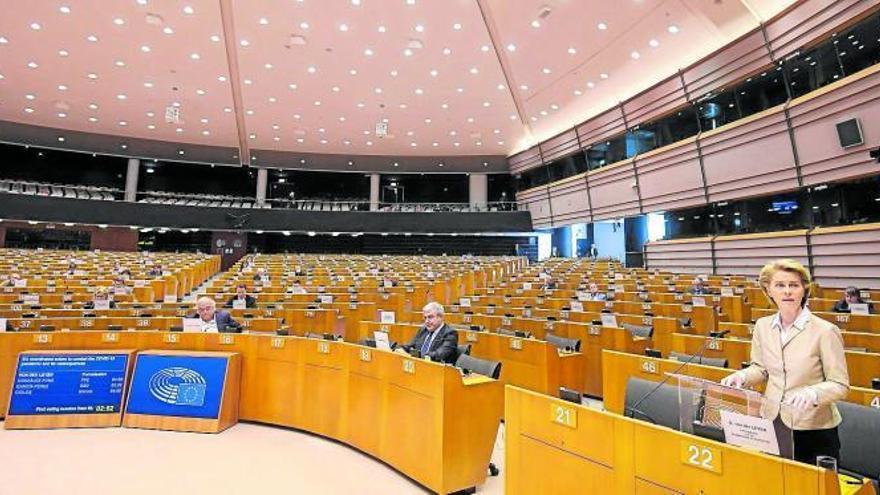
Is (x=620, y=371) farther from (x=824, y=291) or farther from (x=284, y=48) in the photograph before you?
(x=284, y=48)

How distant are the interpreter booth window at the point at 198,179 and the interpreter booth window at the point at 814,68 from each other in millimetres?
23890

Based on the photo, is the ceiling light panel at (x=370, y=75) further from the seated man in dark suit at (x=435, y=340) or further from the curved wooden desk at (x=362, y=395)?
the seated man in dark suit at (x=435, y=340)

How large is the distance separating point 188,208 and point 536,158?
1657 cm

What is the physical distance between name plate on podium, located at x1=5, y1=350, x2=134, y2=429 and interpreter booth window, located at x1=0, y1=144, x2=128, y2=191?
23139 millimetres

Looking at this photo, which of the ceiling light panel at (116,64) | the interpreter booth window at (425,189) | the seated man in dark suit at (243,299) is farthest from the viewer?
Result: the interpreter booth window at (425,189)

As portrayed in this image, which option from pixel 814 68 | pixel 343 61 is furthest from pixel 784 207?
pixel 343 61

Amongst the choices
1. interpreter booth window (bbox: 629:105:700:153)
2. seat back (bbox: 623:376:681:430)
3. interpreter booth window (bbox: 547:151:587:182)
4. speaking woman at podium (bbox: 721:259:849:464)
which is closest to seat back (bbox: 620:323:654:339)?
seat back (bbox: 623:376:681:430)

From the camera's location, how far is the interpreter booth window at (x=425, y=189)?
94.1 feet

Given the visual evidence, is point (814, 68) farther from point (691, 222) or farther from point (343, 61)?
point (343, 61)

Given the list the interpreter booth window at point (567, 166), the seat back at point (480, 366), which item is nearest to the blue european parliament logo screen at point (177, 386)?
the seat back at point (480, 366)

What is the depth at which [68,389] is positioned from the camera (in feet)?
16.1

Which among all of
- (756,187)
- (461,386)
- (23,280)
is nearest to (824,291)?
(756,187)

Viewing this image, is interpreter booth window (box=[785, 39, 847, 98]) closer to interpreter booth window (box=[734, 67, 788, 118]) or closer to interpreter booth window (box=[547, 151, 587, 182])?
interpreter booth window (box=[734, 67, 788, 118])

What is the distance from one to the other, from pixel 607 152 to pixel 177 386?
58.9 ft
